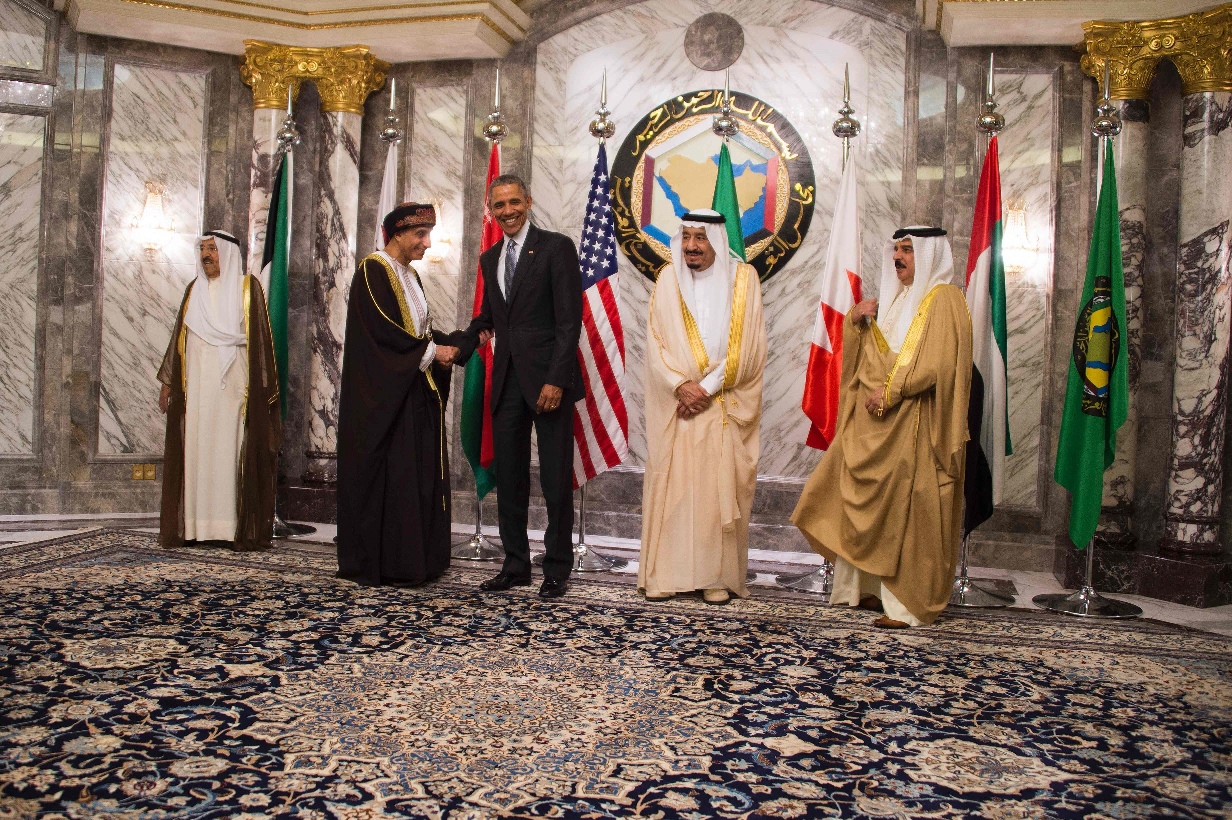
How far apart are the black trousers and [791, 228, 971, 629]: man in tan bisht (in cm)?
112

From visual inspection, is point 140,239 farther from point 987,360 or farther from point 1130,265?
point 1130,265

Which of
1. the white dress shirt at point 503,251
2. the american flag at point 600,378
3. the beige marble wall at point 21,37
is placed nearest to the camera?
the white dress shirt at point 503,251

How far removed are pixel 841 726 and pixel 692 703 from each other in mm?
469

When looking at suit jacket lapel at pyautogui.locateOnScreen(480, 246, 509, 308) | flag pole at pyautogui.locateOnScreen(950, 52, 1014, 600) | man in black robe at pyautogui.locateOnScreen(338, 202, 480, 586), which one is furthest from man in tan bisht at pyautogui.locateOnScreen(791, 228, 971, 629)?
man in black robe at pyautogui.locateOnScreen(338, 202, 480, 586)

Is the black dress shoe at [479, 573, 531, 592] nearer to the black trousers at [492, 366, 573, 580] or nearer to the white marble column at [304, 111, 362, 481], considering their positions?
the black trousers at [492, 366, 573, 580]

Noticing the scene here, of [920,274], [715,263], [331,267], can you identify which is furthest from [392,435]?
[331,267]

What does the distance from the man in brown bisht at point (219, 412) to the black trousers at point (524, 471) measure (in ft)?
5.79

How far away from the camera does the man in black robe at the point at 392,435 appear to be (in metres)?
4.98

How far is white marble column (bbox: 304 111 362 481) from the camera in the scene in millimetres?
7340

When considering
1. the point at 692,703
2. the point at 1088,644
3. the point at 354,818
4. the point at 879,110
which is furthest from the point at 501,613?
the point at 879,110

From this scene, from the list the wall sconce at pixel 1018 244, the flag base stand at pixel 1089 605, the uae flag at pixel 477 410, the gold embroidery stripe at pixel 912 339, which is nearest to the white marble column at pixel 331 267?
the uae flag at pixel 477 410

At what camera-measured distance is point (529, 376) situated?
195 inches

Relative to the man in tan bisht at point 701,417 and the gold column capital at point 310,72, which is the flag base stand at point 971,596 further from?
the gold column capital at point 310,72

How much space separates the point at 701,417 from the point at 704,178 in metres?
2.74
